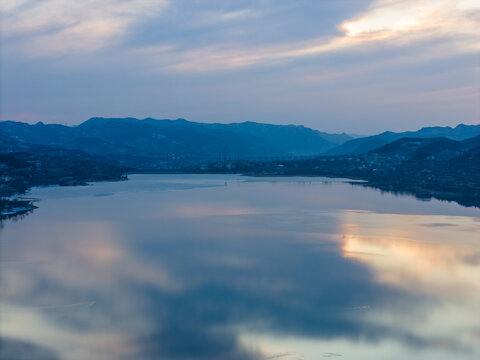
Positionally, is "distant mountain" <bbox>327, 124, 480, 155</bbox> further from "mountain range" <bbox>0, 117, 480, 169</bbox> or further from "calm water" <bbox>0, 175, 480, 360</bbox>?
"calm water" <bbox>0, 175, 480, 360</bbox>

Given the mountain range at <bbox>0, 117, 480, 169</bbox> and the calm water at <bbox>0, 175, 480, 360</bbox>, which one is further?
the mountain range at <bbox>0, 117, 480, 169</bbox>

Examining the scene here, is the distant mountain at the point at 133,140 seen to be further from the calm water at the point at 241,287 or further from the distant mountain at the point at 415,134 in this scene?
the calm water at the point at 241,287

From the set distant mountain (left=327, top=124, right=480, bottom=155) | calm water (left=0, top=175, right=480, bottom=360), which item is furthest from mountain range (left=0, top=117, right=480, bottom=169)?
calm water (left=0, top=175, right=480, bottom=360)

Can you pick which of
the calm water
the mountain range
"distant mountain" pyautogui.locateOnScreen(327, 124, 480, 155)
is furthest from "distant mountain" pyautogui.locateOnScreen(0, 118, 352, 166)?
the calm water

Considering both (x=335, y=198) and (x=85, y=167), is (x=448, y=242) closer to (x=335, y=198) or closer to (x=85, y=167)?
(x=335, y=198)

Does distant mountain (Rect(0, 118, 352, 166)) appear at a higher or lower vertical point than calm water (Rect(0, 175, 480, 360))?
higher
